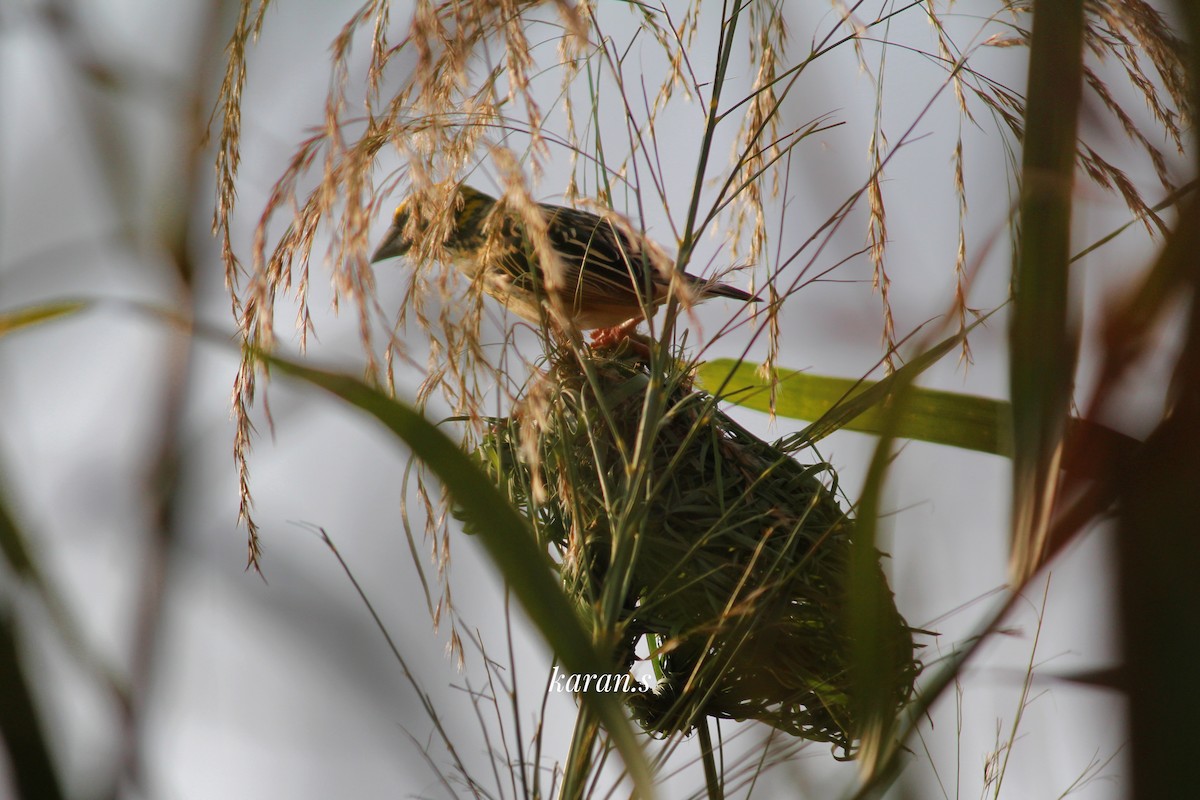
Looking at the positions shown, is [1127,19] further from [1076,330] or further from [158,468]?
[158,468]

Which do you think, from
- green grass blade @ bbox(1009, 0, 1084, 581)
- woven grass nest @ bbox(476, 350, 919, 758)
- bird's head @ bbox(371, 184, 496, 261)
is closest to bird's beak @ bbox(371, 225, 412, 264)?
bird's head @ bbox(371, 184, 496, 261)

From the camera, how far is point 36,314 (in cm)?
55

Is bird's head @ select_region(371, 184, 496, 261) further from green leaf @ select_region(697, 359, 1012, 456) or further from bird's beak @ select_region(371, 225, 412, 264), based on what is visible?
green leaf @ select_region(697, 359, 1012, 456)

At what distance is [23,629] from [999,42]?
1188mm

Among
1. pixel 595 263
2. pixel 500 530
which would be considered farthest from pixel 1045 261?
pixel 595 263

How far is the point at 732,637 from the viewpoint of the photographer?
3.71 feet

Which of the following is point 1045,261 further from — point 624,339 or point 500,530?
point 624,339

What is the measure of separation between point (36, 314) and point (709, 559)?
2.99 feet

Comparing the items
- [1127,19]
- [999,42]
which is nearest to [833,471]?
[999,42]

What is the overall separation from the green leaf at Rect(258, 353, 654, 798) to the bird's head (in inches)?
20.6

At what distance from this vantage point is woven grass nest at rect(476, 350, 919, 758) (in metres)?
1.21

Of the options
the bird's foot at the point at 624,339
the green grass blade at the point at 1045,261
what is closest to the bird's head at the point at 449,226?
the bird's foot at the point at 624,339

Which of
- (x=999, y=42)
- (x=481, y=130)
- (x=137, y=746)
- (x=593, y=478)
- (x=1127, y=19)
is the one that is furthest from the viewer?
(x=593, y=478)

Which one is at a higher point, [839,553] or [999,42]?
[999,42]
